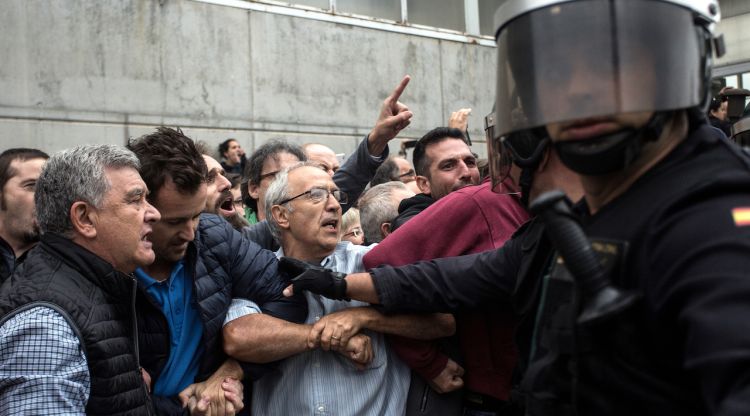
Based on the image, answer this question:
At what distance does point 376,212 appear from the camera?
447 cm

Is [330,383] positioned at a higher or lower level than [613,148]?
lower

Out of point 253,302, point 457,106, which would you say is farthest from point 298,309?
point 457,106

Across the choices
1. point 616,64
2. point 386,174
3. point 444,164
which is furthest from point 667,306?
point 386,174

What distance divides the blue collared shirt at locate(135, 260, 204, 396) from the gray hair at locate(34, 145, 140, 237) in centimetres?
39

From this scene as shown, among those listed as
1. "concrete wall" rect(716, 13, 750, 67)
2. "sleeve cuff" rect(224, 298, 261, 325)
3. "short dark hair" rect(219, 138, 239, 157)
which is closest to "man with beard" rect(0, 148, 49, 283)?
"sleeve cuff" rect(224, 298, 261, 325)

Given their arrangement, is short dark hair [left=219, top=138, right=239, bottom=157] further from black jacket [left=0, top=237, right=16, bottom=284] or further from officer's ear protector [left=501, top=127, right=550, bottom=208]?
officer's ear protector [left=501, top=127, right=550, bottom=208]

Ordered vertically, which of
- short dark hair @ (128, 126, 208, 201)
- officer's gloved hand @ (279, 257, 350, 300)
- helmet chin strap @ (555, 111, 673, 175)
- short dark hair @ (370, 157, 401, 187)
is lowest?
officer's gloved hand @ (279, 257, 350, 300)

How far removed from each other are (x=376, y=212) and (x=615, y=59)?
3056 millimetres

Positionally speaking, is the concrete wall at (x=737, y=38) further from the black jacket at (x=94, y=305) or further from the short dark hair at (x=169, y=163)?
the black jacket at (x=94, y=305)

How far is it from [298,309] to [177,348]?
0.48 meters

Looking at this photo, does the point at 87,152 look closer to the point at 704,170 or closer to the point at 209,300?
the point at 209,300

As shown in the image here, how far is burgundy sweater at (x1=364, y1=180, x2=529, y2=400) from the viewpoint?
9.26ft

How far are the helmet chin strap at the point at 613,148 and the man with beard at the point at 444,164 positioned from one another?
2491 millimetres

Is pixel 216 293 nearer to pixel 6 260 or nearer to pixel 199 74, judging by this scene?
pixel 6 260
